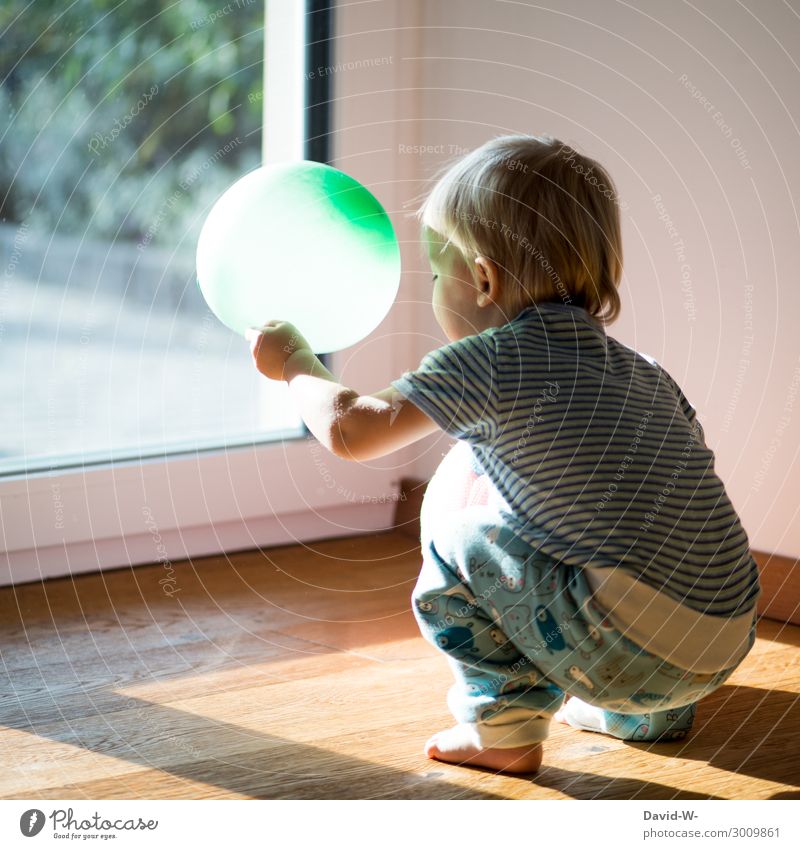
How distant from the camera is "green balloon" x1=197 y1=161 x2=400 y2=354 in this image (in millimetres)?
1085

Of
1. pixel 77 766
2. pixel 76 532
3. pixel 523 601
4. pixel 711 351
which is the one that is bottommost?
pixel 77 766

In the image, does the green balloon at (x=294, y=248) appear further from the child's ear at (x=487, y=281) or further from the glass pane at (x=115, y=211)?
the glass pane at (x=115, y=211)

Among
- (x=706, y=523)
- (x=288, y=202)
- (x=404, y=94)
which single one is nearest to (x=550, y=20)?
(x=404, y=94)

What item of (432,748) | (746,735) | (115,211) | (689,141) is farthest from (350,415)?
(115,211)

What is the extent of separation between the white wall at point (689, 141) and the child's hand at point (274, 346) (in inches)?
23.9

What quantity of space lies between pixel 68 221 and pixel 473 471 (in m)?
0.81

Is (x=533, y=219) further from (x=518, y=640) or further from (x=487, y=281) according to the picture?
(x=518, y=640)

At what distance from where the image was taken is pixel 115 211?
167cm

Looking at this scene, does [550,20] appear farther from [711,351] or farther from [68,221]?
[68,221]

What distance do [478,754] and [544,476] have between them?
26 cm

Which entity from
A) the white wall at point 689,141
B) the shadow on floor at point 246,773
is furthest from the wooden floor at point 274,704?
the white wall at point 689,141

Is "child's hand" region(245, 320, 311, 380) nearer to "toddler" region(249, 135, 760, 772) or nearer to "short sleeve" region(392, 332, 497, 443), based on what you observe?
"toddler" region(249, 135, 760, 772)

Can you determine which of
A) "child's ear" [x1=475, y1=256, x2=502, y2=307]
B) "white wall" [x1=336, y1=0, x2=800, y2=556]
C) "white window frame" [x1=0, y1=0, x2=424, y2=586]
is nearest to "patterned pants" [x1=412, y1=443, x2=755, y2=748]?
"child's ear" [x1=475, y1=256, x2=502, y2=307]

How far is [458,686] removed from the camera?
1087mm
